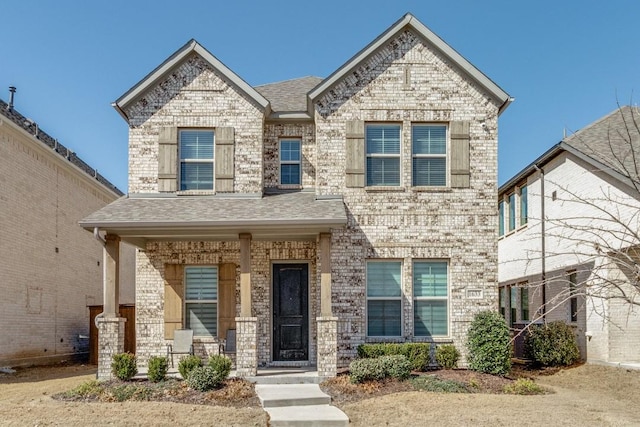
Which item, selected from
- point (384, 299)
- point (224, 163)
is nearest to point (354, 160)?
point (224, 163)

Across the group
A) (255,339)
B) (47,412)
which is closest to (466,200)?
(255,339)

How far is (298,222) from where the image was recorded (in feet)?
42.7

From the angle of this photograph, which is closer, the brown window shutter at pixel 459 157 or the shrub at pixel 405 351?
the shrub at pixel 405 351

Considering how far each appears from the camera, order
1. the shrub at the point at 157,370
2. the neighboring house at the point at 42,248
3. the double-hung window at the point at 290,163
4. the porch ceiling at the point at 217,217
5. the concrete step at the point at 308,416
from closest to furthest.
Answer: the concrete step at the point at 308,416
the shrub at the point at 157,370
the porch ceiling at the point at 217,217
the double-hung window at the point at 290,163
the neighboring house at the point at 42,248

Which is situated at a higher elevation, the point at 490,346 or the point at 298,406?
the point at 490,346

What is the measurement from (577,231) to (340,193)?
7226 mm

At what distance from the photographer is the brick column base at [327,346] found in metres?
13.1

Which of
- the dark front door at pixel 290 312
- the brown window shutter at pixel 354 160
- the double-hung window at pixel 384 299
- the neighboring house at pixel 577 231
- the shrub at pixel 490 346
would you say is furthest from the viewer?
the neighboring house at pixel 577 231

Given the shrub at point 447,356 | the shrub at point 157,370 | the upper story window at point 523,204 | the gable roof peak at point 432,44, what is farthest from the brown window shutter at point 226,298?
the upper story window at point 523,204

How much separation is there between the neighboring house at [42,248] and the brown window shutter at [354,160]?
8.77 metres

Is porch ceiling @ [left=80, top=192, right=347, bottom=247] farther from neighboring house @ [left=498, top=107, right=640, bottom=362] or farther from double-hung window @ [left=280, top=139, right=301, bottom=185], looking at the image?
neighboring house @ [left=498, top=107, right=640, bottom=362]

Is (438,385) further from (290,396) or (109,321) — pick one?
(109,321)

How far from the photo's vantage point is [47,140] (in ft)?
68.4

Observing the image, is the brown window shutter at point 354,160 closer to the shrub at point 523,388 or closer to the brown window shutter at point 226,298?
the brown window shutter at point 226,298
